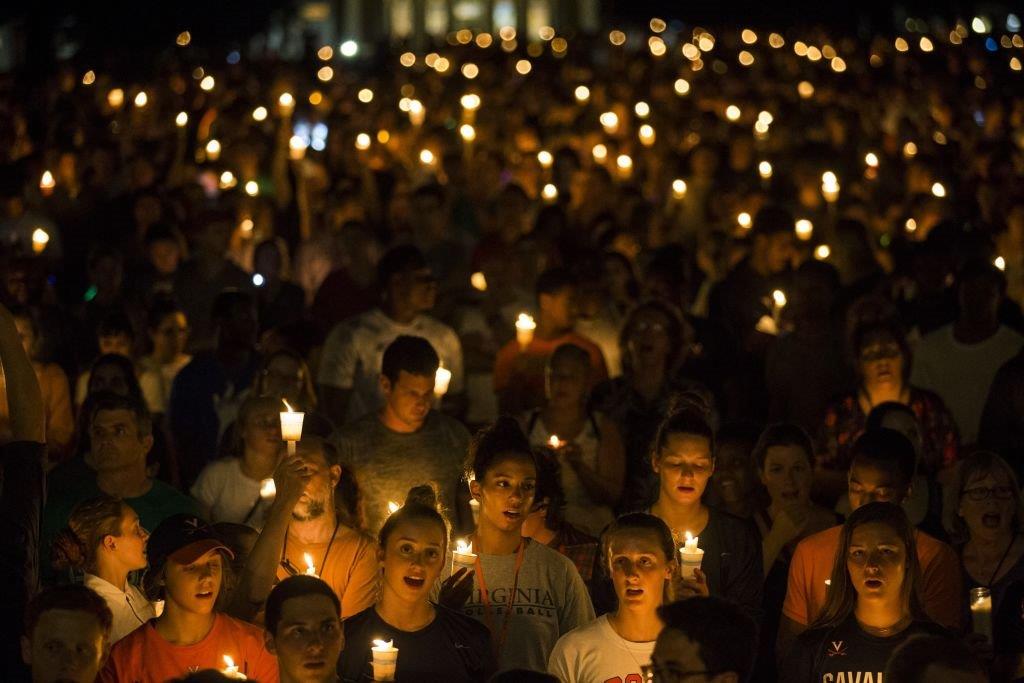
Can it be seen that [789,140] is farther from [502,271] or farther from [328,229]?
[502,271]

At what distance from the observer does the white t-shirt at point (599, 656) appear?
633cm

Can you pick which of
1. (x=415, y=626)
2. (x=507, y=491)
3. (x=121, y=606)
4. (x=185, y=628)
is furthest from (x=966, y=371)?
(x=185, y=628)

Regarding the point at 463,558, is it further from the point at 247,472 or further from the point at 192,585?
the point at 247,472

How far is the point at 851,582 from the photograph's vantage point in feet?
21.2

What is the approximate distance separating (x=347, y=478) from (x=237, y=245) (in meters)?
6.21

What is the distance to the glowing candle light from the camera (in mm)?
12877

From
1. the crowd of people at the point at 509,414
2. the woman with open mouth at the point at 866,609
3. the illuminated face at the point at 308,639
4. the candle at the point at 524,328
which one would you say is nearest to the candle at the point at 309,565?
the crowd of people at the point at 509,414

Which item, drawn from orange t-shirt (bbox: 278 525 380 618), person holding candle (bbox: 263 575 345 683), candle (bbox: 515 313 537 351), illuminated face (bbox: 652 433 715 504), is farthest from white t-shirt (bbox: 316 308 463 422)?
person holding candle (bbox: 263 575 345 683)

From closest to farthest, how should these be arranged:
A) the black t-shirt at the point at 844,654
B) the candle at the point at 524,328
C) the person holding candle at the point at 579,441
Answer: the black t-shirt at the point at 844,654, the person holding candle at the point at 579,441, the candle at the point at 524,328

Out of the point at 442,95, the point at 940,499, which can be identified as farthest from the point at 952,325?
the point at 442,95

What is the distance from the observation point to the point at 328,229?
14070mm

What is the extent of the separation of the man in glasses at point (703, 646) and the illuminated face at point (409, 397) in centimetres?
290

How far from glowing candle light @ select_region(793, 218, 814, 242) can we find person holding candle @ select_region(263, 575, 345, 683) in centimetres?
729

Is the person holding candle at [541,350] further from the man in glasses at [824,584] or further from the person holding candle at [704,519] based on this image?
the man in glasses at [824,584]
